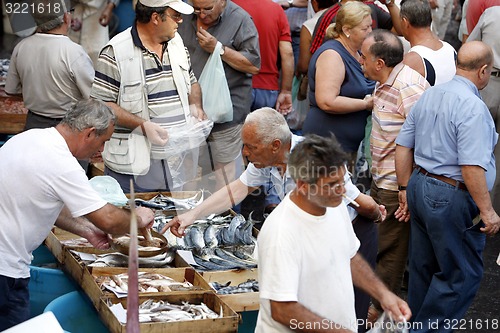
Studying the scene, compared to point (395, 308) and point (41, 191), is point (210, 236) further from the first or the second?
point (395, 308)

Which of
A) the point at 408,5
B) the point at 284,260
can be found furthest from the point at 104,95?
the point at 284,260

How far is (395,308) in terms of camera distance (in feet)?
12.2

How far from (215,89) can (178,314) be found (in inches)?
101

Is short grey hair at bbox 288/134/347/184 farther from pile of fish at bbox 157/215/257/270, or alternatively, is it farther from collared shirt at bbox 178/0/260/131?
collared shirt at bbox 178/0/260/131

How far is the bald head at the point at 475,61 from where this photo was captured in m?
5.20

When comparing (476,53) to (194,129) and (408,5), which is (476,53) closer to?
(408,5)

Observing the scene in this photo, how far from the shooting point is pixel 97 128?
4391 mm

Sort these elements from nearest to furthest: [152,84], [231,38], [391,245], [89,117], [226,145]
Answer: [89,117] → [152,84] → [391,245] → [231,38] → [226,145]

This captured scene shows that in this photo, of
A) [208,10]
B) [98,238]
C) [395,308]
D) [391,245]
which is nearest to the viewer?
[395,308]

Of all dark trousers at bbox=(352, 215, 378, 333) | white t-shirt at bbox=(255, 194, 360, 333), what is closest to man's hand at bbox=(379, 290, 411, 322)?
white t-shirt at bbox=(255, 194, 360, 333)

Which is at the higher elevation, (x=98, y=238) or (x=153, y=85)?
(x=153, y=85)

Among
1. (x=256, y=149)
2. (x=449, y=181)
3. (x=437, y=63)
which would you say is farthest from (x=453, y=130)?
(x=256, y=149)

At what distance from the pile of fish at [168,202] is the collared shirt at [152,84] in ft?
1.94

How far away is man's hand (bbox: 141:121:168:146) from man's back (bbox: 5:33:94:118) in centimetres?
101
